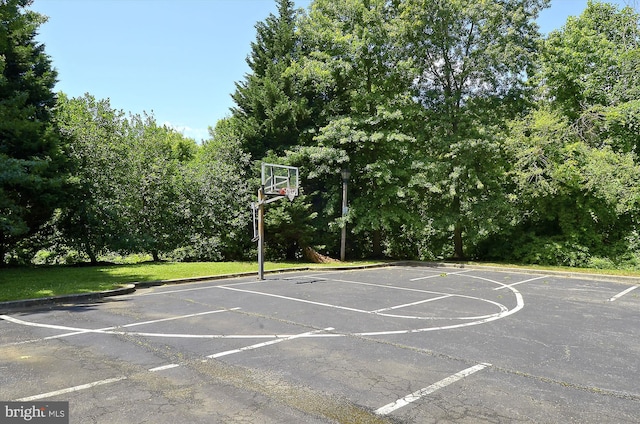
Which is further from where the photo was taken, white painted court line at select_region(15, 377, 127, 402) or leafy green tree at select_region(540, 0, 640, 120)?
leafy green tree at select_region(540, 0, 640, 120)

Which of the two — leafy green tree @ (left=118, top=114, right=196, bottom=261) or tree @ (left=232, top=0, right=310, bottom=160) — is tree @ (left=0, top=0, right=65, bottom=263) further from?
tree @ (left=232, top=0, right=310, bottom=160)

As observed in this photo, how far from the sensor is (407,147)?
834 inches

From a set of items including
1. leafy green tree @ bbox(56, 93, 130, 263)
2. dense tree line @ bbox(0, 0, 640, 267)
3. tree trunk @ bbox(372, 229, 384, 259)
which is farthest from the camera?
tree trunk @ bbox(372, 229, 384, 259)

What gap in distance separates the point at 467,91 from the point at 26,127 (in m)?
20.2

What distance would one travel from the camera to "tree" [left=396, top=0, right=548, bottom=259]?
2011 cm

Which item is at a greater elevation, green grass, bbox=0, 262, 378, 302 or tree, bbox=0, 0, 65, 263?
tree, bbox=0, 0, 65, 263

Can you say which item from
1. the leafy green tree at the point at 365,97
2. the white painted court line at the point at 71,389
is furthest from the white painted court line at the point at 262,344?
the leafy green tree at the point at 365,97

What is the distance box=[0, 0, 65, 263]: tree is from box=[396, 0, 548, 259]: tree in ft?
51.3

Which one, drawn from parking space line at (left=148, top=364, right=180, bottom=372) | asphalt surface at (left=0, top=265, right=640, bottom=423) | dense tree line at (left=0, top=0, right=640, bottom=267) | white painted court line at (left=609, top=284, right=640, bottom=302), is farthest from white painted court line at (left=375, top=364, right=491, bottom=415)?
dense tree line at (left=0, top=0, right=640, bottom=267)

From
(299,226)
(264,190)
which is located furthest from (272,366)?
(299,226)

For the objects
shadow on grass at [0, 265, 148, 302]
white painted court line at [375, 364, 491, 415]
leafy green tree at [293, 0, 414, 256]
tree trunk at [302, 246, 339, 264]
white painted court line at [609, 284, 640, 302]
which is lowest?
white painted court line at [609, 284, 640, 302]

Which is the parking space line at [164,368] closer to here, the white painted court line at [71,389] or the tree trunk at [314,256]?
the white painted court line at [71,389]

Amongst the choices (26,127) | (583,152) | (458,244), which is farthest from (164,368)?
(583,152)

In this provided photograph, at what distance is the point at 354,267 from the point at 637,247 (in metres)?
13.5
